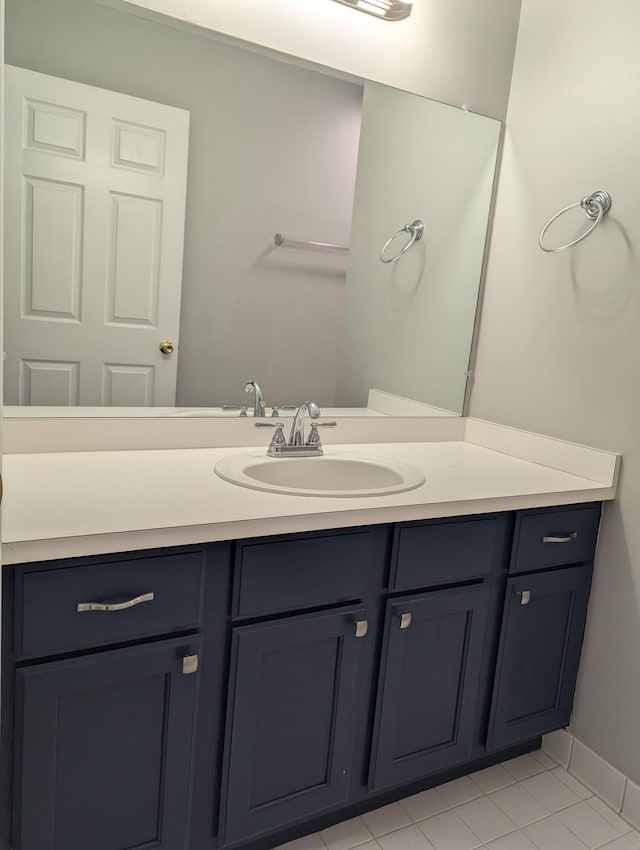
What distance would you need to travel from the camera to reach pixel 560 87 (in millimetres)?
1888

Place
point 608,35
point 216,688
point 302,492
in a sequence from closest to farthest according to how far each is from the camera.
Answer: point 216,688 → point 302,492 → point 608,35

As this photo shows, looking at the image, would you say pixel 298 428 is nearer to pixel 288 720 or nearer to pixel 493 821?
pixel 288 720

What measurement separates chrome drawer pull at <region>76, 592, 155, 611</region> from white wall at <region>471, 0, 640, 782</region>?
126cm

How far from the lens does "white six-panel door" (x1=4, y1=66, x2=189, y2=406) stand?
148 cm

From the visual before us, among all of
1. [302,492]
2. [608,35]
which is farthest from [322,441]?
[608,35]

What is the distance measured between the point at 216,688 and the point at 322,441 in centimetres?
85

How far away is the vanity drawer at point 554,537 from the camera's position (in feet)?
5.39

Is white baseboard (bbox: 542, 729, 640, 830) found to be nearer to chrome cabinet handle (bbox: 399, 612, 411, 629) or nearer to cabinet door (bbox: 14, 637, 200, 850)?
chrome cabinet handle (bbox: 399, 612, 411, 629)

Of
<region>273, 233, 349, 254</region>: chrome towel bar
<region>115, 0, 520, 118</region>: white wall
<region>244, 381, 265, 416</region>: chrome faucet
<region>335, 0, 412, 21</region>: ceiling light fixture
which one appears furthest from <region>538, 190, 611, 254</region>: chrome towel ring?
<region>244, 381, 265, 416</region>: chrome faucet

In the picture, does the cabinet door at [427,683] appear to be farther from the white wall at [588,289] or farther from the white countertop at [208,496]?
the white wall at [588,289]

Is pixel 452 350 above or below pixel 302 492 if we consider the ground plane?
above

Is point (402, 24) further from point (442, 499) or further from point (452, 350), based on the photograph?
point (442, 499)

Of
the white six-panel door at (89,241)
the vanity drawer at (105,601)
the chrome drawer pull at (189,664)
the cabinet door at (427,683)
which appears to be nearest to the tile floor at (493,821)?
the cabinet door at (427,683)

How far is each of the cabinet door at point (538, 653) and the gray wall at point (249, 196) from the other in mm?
810
